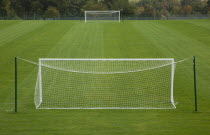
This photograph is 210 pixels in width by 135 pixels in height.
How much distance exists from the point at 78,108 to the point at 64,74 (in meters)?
5.65

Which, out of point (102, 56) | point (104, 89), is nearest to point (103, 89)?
point (104, 89)

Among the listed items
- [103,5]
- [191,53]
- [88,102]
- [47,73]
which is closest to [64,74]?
[47,73]

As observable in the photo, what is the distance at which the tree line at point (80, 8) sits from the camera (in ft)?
290

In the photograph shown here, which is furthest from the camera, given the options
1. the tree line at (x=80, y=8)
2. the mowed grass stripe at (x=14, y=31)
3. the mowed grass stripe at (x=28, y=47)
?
the tree line at (x=80, y=8)

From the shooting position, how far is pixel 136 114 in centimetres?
1575

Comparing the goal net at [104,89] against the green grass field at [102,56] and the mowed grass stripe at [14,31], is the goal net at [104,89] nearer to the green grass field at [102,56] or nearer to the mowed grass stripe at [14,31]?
the green grass field at [102,56]

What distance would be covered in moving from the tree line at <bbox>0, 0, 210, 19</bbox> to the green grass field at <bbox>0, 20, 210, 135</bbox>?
3885cm

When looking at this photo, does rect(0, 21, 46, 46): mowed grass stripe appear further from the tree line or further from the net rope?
the tree line

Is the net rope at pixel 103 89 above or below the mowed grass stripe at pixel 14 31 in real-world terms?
below

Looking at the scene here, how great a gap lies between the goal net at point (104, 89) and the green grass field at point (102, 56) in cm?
64

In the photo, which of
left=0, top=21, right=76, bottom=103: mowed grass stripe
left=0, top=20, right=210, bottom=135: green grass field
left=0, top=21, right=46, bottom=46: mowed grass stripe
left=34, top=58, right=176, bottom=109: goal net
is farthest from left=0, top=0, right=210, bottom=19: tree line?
left=34, top=58, right=176, bottom=109: goal net

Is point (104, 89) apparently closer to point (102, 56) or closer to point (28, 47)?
point (102, 56)

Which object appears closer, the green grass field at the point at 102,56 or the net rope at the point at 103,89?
the green grass field at the point at 102,56

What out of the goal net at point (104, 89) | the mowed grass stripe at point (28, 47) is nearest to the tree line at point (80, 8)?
the mowed grass stripe at point (28, 47)
